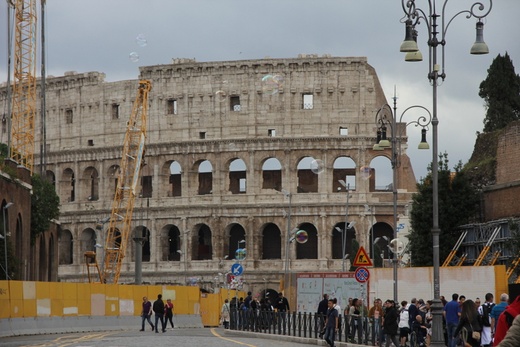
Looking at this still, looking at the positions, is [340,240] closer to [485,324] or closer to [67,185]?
[67,185]

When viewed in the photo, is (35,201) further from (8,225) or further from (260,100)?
(260,100)

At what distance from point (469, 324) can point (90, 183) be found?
3453 inches

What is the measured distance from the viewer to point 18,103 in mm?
91000

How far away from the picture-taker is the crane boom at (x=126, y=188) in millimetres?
93500

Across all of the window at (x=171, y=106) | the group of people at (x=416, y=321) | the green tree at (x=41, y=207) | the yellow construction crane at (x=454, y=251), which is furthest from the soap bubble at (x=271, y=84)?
the group of people at (x=416, y=321)

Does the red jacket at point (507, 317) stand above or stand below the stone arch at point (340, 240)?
below

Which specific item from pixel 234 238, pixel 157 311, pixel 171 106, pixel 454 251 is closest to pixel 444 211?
pixel 454 251

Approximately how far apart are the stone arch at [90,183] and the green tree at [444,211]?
140ft

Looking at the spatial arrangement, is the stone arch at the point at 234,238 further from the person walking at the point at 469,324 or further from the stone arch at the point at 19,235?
the person walking at the point at 469,324

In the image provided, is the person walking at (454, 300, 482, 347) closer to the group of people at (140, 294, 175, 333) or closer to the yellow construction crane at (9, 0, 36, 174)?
the group of people at (140, 294, 175, 333)

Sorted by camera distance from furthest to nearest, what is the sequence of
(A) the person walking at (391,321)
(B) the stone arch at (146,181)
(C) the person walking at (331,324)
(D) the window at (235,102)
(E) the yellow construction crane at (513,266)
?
(B) the stone arch at (146,181) → (D) the window at (235,102) → (E) the yellow construction crane at (513,266) → (C) the person walking at (331,324) → (A) the person walking at (391,321)

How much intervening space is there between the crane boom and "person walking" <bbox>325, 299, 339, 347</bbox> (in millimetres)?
57269

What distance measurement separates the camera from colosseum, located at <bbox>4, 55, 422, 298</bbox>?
9644 centimetres

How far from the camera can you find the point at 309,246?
324 feet
